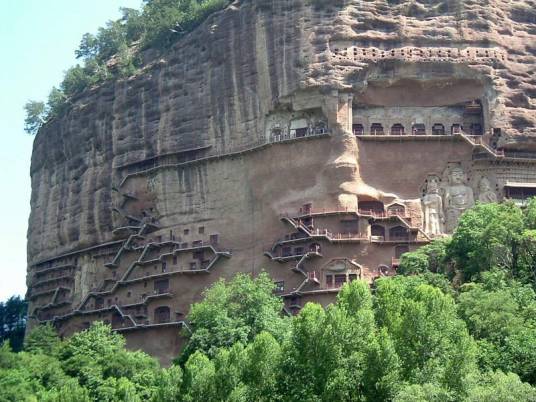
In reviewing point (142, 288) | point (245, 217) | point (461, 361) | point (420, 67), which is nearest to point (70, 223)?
point (142, 288)

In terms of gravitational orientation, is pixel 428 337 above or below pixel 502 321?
below

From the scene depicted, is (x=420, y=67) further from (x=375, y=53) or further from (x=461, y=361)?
(x=461, y=361)

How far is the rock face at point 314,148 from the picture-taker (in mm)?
47188

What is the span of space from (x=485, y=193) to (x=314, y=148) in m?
6.96

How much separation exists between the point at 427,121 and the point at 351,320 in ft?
55.3

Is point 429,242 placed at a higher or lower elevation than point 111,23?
lower

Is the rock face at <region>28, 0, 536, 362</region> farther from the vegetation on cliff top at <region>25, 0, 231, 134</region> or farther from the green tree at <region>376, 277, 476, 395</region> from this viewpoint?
the green tree at <region>376, 277, 476, 395</region>

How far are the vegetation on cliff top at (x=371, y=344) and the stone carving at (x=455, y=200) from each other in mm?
2769

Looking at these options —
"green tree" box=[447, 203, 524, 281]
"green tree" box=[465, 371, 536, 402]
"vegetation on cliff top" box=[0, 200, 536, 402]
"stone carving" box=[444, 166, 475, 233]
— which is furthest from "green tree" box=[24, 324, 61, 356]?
"green tree" box=[465, 371, 536, 402]

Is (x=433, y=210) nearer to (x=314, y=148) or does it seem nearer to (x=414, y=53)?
(x=314, y=148)

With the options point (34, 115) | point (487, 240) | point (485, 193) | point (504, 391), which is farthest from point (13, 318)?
point (504, 391)

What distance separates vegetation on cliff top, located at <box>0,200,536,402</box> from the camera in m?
32.5

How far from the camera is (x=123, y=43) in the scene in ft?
195

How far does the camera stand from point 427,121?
49125 millimetres
